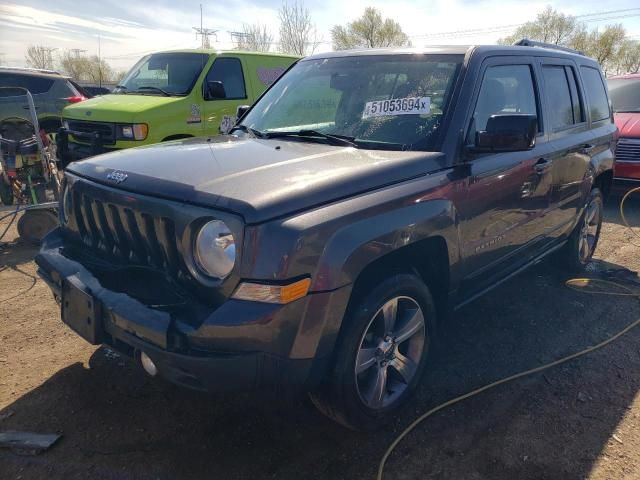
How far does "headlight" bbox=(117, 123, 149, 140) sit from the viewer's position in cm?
673

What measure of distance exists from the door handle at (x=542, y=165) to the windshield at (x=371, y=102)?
968 mm

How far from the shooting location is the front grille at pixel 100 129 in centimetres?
688

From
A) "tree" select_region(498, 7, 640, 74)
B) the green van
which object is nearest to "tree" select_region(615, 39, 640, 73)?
"tree" select_region(498, 7, 640, 74)

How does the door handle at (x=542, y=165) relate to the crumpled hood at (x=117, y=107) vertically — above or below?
above

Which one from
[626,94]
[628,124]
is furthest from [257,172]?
[626,94]

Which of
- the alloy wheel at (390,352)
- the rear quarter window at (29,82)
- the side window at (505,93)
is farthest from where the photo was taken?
the rear quarter window at (29,82)

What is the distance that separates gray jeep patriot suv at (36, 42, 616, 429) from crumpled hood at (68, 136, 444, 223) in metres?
0.01

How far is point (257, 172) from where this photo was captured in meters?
2.42

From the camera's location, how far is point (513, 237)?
351cm

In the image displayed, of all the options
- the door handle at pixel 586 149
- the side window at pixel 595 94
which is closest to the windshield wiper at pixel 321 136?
the door handle at pixel 586 149

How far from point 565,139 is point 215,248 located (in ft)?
10.2

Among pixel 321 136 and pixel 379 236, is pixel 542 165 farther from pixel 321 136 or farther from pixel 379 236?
pixel 379 236

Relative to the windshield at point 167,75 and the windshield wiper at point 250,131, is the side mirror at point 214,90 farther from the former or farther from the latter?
the windshield wiper at point 250,131

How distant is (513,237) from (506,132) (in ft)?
3.27
